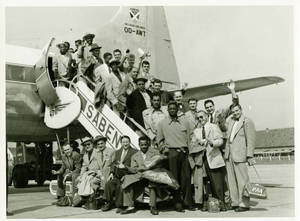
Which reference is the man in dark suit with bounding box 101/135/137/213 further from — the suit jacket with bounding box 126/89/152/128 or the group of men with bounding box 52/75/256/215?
the suit jacket with bounding box 126/89/152/128

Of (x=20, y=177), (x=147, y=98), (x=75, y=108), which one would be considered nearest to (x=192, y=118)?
(x=147, y=98)

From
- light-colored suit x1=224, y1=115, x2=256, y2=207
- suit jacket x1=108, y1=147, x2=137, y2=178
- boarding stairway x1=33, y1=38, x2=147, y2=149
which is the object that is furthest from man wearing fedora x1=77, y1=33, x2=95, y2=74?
light-colored suit x1=224, y1=115, x2=256, y2=207

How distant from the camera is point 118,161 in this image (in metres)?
7.03

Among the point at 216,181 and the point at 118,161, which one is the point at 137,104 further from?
the point at 216,181

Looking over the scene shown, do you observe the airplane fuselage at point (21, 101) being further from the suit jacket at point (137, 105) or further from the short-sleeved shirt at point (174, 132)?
the short-sleeved shirt at point (174, 132)

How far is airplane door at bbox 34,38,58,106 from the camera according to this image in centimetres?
913

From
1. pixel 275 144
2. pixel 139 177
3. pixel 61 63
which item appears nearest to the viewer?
pixel 139 177

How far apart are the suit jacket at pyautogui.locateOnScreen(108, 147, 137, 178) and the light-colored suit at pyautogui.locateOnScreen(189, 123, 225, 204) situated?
1023 millimetres

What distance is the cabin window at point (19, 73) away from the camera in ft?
33.8

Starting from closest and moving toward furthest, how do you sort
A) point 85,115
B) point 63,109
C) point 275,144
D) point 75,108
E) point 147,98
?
point 147,98 → point 85,115 → point 75,108 → point 63,109 → point 275,144

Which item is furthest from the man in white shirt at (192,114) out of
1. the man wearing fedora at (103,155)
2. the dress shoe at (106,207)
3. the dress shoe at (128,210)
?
the dress shoe at (106,207)

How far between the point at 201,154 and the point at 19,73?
5.80 metres
